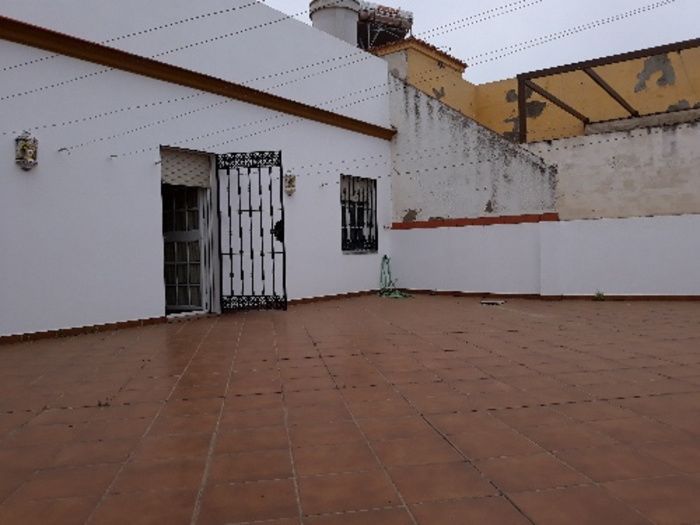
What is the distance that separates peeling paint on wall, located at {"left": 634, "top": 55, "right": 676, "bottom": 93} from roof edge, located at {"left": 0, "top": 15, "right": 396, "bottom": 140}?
736 cm

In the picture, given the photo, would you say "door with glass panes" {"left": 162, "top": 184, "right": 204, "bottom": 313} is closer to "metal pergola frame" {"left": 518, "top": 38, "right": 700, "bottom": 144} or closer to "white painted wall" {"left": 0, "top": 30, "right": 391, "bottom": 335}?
"white painted wall" {"left": 0, "top": 30, "right": 391, "bottom": 335}

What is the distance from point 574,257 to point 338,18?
25.3 feet

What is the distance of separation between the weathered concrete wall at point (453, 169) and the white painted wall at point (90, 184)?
3777 millimetres

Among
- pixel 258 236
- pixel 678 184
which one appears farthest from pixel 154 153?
pixel 678 184

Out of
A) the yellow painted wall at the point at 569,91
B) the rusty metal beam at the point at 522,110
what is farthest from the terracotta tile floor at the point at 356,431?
the yellow painted wall at the point at 569,91

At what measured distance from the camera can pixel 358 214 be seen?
11156 mm

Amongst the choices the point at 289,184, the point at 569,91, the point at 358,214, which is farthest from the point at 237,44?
the point at 569,91

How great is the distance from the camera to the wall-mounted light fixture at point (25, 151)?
5980mm

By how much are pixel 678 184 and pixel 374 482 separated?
9.86 metres

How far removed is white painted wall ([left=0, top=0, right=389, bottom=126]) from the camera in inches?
257

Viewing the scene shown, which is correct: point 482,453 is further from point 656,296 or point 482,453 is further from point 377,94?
point 377,94

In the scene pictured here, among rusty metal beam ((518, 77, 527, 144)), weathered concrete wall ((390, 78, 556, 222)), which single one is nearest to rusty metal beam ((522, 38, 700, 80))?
rusty metal beam ((518, 77, 527, 144))

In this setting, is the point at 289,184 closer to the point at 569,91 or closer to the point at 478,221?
the point at 478,221

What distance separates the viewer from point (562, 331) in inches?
243
